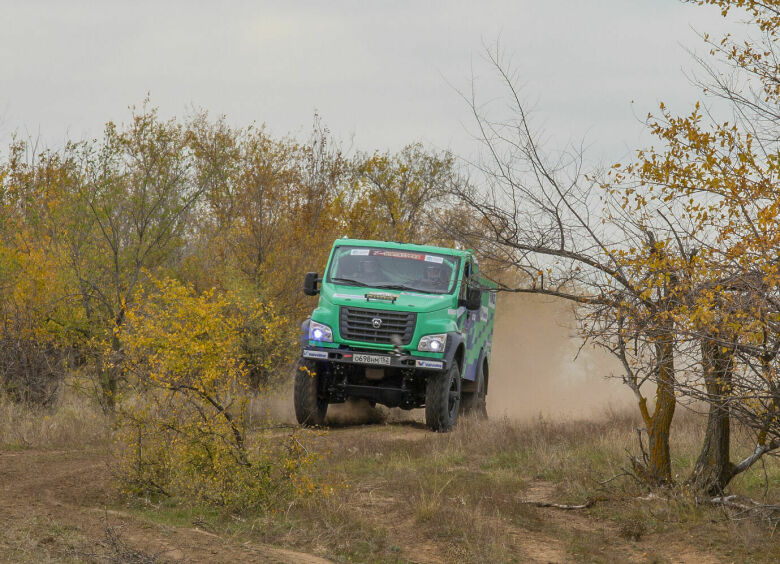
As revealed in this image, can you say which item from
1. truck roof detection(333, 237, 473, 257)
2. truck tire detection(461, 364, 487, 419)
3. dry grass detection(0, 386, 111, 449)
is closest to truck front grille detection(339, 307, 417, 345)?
truck roof detection(333, 237, 473, 257)

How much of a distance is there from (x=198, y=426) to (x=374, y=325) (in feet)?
16.2

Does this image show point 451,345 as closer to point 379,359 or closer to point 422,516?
point 379,359

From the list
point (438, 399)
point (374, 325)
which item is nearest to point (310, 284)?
point (374, 325)

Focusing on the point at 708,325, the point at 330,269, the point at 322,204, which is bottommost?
the point at 708,325

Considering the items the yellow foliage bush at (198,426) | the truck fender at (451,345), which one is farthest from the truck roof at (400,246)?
the yellow foliage bush at (198,426)

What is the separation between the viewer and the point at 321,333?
12.9 metres

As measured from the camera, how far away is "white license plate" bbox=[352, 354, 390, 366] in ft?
41.8

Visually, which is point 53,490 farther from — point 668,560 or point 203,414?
point 668,560

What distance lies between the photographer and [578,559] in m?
7.02

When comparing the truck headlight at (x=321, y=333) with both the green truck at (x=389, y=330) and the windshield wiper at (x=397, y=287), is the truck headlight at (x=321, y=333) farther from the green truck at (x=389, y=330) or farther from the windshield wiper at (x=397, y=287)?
the windshield wiper at (x=397, y=287)

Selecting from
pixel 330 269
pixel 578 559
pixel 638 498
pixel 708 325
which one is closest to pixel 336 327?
pixel 330 269

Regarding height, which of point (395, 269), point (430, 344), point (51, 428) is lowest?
point (51, 428)

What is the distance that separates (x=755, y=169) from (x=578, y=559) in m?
3.35

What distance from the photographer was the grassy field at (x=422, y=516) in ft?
21.9
